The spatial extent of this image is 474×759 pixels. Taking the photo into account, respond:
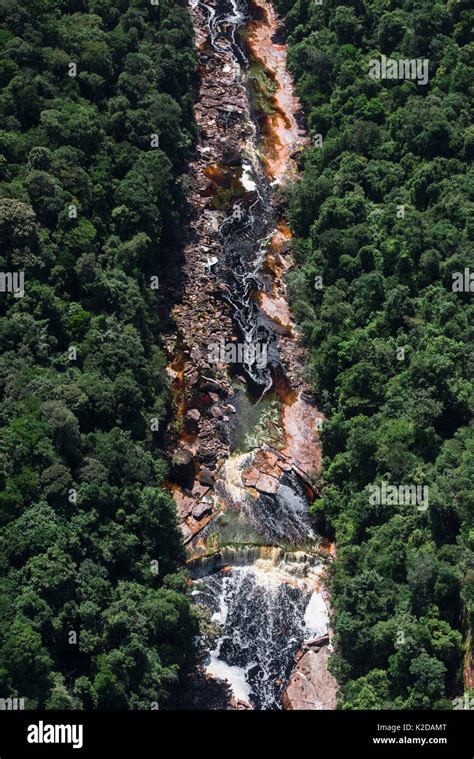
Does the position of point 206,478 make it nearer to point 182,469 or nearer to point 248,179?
point 182,469

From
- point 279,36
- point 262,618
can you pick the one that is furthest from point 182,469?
point 279,36

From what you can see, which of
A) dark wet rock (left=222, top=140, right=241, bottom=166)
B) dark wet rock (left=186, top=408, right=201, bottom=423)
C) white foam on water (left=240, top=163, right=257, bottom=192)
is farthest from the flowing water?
dark wet rock (left=222, top=140, right=241, bottom=166)

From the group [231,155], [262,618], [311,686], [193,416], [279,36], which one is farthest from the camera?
→ [279,36]

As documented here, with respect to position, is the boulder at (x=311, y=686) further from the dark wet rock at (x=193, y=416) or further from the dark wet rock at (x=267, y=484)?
the dark wet rock at (x=193, y=416)

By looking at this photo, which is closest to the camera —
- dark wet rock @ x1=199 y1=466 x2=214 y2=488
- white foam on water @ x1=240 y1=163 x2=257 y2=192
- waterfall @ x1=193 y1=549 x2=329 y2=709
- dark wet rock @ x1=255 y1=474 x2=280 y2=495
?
waterfall @ x1=193 y1=549 x2=329 y2=709

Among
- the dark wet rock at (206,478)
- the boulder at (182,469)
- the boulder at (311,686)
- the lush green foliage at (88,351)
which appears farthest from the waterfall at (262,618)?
the boulder at (182,469)

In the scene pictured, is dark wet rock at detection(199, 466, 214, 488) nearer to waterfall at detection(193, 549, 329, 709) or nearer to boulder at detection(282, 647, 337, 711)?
waterfall at detection(193, 549, 329, 709)

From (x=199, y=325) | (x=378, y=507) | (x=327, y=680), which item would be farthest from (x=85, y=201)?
(x=327, y=680)

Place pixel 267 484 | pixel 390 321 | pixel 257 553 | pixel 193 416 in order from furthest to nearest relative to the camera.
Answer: pixel 390 321 → pixel 193 416 → pixel 267 484 → pixel 257 553
